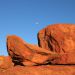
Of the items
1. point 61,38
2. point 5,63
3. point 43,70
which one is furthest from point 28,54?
point 61,38

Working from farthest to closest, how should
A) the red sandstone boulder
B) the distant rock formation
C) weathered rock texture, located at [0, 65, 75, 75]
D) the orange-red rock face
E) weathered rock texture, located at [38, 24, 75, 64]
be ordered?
weathered rock texture, located at [38, 24, 75, 64]
the orange-red rock face
the red sandstone boulder
the distant rock formation
weathered rock texture, located at [0, 65, 75, 75]

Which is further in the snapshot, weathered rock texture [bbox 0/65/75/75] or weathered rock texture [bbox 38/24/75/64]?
weathered rock texture [bbox 38/24/75/64]

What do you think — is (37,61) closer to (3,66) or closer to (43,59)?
(43,59)

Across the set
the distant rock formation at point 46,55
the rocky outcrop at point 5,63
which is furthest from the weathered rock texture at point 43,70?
the rocky outcrop at point 5,63

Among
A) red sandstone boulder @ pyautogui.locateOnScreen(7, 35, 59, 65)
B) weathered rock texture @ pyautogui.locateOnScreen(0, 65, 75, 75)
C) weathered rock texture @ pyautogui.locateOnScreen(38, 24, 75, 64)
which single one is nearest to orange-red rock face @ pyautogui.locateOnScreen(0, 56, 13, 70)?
red sandstone boulder @ pyautogui.locateOnScreen(7, 35, 59, 65)

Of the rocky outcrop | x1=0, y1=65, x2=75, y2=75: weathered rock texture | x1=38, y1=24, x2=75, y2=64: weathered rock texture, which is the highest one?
x1=38, y1=24, x2=75, y2=64: weathered rock texture

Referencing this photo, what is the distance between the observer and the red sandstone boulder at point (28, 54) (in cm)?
3500

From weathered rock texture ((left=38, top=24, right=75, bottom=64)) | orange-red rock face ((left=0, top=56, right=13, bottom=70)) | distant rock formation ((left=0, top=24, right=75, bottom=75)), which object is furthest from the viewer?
weathered rock texture ((left=38, top=24, right=75, bottom=64))

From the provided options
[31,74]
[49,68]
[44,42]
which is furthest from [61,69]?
[44,42]

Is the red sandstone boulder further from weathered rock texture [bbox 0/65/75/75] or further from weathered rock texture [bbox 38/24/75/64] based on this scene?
weathered rock texture [bbox 38/24/75/64]

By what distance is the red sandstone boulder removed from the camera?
35000 millimetres

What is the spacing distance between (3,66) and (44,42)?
22.3ft

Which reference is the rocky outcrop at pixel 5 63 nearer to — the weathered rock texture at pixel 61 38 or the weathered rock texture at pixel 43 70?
the weathered rock texture at pixel 43 70

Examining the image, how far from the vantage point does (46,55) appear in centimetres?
3525
